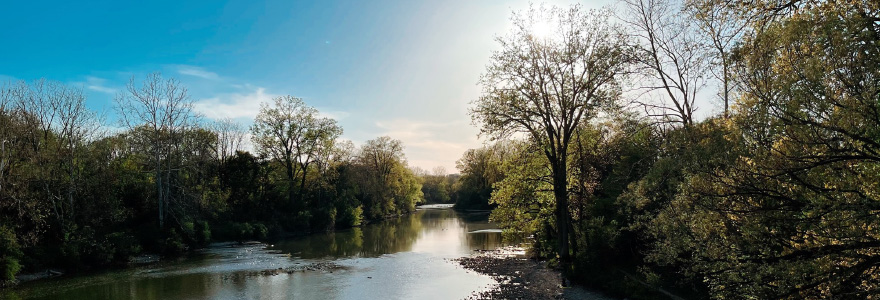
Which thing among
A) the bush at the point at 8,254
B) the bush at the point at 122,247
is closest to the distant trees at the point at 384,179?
the bush at the point at 122,247

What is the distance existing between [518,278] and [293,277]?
1008 cm

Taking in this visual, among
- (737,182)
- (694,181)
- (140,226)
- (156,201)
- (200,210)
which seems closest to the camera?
(737,182)

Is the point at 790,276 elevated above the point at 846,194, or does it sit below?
below

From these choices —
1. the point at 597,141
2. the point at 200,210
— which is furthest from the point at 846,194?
the point at 200,210

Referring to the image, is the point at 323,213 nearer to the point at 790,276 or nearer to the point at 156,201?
the point at 156,201

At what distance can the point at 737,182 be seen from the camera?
7.05 metres

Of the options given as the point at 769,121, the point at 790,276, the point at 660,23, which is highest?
the point at 660,23

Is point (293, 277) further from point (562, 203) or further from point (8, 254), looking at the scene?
point (562, 203)

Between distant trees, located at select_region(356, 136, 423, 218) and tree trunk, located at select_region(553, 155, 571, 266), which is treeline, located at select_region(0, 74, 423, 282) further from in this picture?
tree trunk, located at select_region(553, 155, 571, 266)

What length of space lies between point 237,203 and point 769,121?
41922mm

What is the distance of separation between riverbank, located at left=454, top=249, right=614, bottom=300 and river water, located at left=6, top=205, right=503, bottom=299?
76 cm

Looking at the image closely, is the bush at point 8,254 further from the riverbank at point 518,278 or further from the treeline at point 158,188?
the riverbank at point 518,278

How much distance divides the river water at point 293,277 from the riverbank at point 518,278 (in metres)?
0.76

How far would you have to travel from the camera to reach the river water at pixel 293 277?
17344mm
